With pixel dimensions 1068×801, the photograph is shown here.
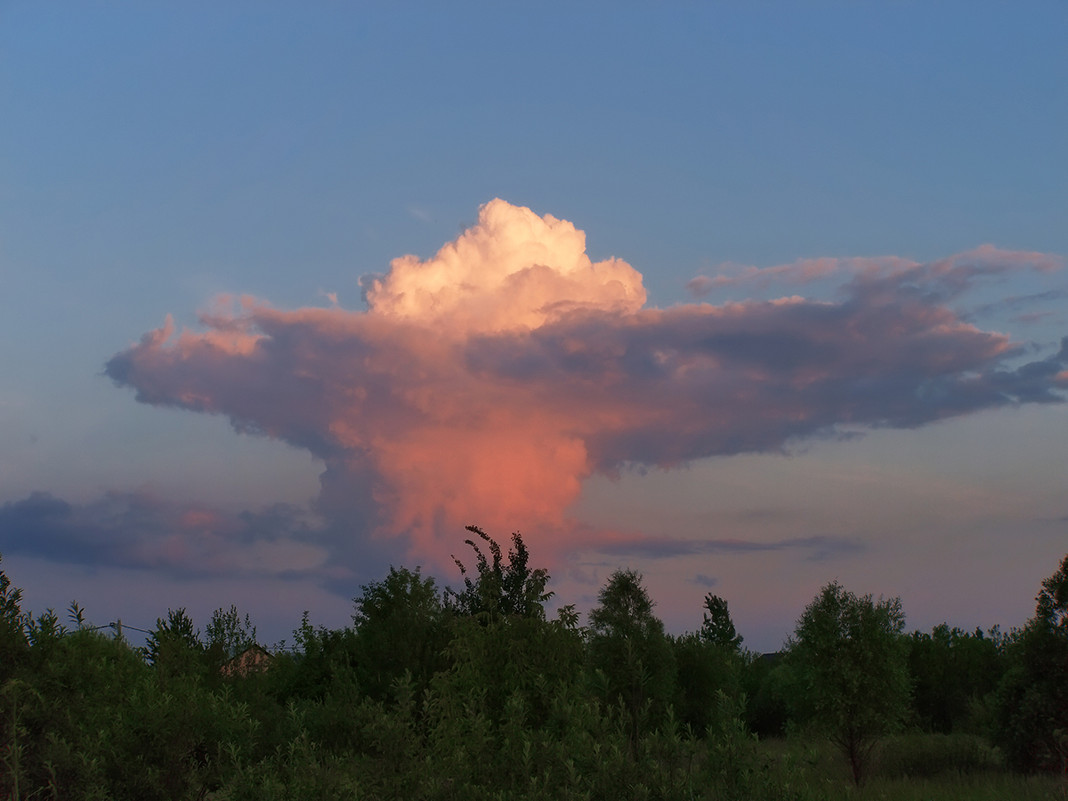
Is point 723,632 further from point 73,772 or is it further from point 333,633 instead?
point 73,772

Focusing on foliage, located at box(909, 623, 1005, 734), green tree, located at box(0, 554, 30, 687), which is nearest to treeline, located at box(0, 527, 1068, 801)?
green tree, located at box(0, 554, 30, 687)

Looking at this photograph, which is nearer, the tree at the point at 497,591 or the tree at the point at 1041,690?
the tree at the point at 497,591

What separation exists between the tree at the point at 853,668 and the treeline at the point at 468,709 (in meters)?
0.07

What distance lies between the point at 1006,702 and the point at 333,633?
23.8 meters

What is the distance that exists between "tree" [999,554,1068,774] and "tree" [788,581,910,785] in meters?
3.51

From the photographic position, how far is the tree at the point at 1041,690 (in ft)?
91.9

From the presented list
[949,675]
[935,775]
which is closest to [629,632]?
[935,775]

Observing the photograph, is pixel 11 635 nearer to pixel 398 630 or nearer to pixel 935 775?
pixel 398 630

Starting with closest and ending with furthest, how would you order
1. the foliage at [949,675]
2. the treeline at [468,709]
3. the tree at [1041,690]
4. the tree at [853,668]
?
1. the treeline at [468,709]
2. the tree at [1041,690]
3. the tree at [853,668]
4. the foliage at [949,675]

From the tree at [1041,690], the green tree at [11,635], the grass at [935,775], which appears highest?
the green tree at [11,635]

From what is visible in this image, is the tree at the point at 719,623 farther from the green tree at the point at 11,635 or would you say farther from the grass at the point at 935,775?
the green tree at the point at 11,635

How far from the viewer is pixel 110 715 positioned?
45.4 feet

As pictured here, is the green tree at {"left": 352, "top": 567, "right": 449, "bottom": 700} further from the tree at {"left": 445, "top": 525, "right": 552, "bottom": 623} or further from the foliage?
the foliage

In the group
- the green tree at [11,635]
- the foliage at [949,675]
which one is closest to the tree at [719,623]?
the foliage at [949,675]
